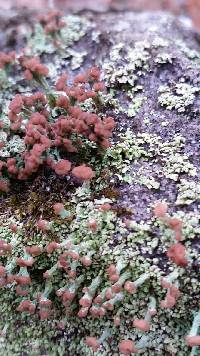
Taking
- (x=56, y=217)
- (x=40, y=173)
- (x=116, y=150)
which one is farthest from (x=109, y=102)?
(x=56, y=217)

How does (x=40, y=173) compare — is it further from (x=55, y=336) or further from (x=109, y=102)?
(x=55, y=336)

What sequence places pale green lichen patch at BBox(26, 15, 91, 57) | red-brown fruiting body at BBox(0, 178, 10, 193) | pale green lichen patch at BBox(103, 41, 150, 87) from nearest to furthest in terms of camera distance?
red-brown fruiting body at BBox(0, 178, 10, 193) < pale green lichen patch at BBox(103, 41, 150, 87) < pale green lichen patch at BBox(26, 15, 91, 57)

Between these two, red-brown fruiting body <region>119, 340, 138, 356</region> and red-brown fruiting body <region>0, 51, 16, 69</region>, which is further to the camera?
red-brown fruiting body <region>0, 51, 16, 69</region>

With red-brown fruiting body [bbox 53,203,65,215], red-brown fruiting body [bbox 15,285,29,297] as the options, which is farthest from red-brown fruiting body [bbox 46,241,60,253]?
red-brown fruiting body [bbox 15,285,29,297]

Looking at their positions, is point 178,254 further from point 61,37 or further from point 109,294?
point 61,37

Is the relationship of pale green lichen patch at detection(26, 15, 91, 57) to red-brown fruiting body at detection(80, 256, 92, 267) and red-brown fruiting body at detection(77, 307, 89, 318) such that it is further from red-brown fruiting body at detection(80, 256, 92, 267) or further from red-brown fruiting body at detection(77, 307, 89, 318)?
red-brown fruiting body at detection(77, 307, 89, 318)

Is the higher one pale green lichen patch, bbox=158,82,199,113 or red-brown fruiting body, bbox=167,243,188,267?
pale green lichen patch, bbox=158,82,199,113

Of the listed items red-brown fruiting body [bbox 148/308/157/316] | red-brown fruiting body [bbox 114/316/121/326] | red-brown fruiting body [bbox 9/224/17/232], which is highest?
red-brown fruiting body [bbox 9/224/17/232]

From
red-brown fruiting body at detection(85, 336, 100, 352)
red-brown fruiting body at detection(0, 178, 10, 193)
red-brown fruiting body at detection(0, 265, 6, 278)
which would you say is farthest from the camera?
red-brown fruiting body at detection(0, 178, 10, 193)
